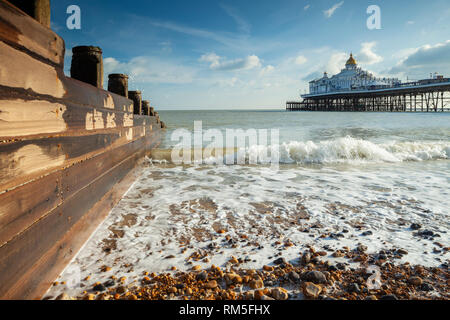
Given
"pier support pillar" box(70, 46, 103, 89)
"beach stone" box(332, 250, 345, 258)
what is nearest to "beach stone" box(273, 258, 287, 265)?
"beach stone" box(332, 250, 345, 258)

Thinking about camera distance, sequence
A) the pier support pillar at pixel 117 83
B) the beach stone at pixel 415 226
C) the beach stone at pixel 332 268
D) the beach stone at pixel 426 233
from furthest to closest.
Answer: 1. the pier support pillar at pixel 117 83
2. the beach stone at pixel 415 226
3. the beach stone at pixel 426 233
4. the beach stone at pixel 332 268

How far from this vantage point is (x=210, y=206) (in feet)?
12.1

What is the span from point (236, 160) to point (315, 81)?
115119 mm

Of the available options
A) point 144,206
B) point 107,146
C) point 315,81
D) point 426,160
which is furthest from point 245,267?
point 315,81

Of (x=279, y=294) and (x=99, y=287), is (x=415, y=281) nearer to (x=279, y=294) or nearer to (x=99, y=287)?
(x=279, y=294)

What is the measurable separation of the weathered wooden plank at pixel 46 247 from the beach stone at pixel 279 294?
1.59 meters

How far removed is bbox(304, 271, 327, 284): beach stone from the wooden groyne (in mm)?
1903

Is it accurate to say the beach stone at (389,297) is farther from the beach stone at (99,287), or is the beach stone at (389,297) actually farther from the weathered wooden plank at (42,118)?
the weathered wooden plank at (42,118)

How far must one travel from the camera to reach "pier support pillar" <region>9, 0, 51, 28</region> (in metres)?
1.71

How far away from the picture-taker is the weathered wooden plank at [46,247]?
57.0 inches

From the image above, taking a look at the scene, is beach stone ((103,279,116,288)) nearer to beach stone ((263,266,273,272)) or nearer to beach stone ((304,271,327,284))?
beach stone ((263,266,273,272))

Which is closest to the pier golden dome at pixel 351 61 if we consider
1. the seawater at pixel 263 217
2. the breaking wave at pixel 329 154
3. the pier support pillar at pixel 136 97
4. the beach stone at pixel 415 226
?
the breaking wave at pixel 329 154

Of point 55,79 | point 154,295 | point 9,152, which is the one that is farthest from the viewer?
point 55,79

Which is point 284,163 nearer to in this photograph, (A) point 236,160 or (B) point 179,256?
(A) point 236,160
